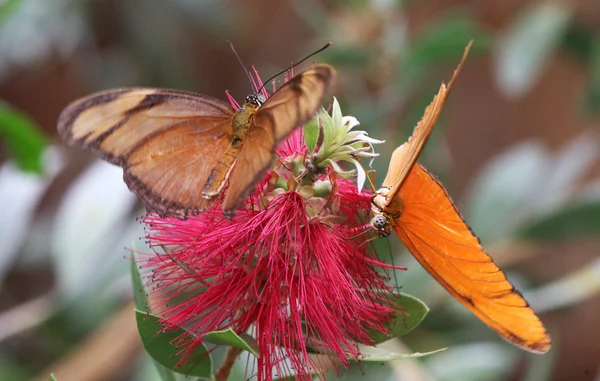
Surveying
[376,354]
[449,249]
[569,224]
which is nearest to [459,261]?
[449,249]

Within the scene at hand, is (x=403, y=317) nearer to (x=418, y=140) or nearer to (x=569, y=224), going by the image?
(x=418, y=140)

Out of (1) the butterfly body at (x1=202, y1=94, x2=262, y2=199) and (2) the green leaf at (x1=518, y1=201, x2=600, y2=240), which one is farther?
(2) the green leaf at (x1=518, y1=201, x2=600, y2=240)

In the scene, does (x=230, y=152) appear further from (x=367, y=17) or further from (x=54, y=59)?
(x=54, y=59)

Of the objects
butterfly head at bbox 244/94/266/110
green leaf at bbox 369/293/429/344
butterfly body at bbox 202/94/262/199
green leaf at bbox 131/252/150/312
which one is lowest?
green leaf at bbox 369/293/429/344

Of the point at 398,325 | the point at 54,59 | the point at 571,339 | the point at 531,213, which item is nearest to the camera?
the point at 398,325

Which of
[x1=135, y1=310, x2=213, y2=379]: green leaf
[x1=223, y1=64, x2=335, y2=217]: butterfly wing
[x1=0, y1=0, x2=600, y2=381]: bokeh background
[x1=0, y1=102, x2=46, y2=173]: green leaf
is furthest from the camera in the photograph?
[x1=0, y1=0, x2=600, y2=381]: bokeh background

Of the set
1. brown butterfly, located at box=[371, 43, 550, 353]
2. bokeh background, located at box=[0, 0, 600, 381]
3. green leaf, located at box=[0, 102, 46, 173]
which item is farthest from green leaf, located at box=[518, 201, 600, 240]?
green leaf, located at box=[0, 102, 46, 173]

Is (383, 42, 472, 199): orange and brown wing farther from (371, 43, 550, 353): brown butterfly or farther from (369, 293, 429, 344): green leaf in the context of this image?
(369, 293, 429, 344): green leaf

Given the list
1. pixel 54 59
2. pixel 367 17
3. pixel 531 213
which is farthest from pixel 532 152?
pixel 54 59
